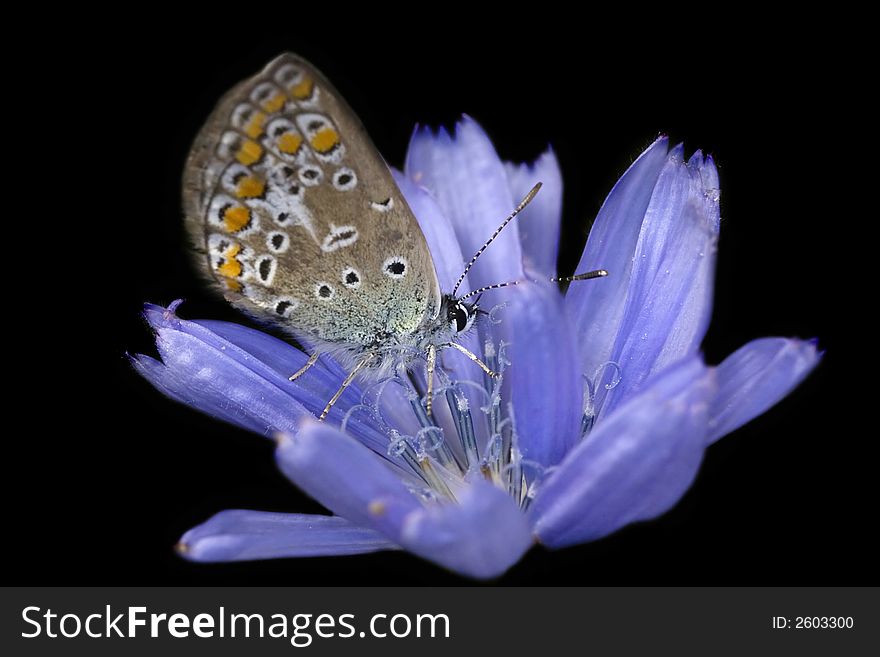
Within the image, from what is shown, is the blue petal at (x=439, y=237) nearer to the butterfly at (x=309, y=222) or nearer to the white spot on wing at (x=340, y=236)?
the butterfly at (x=309, y=222)

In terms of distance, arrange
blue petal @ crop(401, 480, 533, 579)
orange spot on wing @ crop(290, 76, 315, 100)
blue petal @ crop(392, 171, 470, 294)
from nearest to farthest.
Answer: blue petal @ crop(401, 480, 533, 579)
orange spot on wing @ crop(290, 76, 315, 100)
blue petal @ crop(392, 171, 470, 294)

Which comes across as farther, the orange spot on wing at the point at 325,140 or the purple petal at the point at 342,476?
the orange spot on wing at the point at 325,140

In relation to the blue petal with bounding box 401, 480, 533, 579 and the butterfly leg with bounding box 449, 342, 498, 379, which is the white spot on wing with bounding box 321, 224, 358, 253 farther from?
the blue petal with bounding box 401, 480, 533, 579

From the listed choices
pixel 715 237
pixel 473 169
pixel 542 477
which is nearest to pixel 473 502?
pixel 542 477

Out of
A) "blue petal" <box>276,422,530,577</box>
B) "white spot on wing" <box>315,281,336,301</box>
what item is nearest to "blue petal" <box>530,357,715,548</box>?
"blue petal" <box>276,422,530,577</box>

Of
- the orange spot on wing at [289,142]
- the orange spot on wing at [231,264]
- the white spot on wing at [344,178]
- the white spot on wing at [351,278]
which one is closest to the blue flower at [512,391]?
the orange spot on wing at [231,264]

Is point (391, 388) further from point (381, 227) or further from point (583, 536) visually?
point (583, 536)

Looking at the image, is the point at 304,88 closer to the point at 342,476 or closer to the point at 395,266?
the point at 395,266

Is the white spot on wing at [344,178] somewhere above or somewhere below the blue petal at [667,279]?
above
